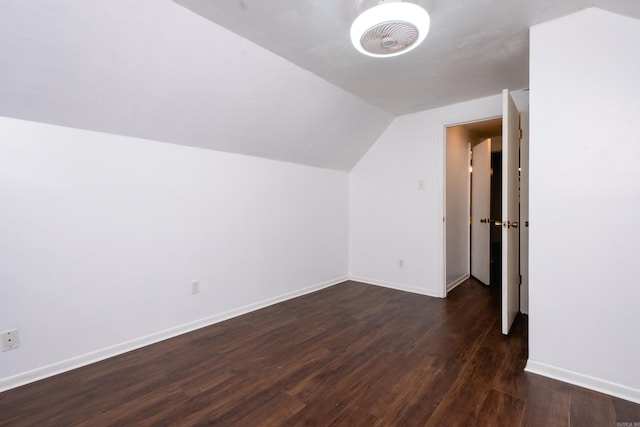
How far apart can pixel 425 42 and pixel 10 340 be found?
339 cm

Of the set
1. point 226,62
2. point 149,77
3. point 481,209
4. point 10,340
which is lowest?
point 10,340

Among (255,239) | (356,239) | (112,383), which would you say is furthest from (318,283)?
(112,383)

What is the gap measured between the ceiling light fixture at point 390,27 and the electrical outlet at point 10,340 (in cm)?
272

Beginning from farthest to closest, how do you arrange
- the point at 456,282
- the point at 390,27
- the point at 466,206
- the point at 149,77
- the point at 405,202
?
the point at 466,206 < the point at 456,282 < the point at 405,202 < the point at 149,77 < the point at 390,27

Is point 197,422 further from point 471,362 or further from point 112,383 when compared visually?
point 471,362

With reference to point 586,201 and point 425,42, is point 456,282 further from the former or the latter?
point 425,42

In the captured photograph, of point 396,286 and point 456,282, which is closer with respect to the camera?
point 396,286

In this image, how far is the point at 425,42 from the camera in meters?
2.10

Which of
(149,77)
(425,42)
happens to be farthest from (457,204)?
(149,77)

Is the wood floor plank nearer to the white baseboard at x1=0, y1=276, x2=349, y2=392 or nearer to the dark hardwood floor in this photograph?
the dark hardwood floor

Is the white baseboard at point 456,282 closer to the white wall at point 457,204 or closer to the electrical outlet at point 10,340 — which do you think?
the white wall at point 457,204

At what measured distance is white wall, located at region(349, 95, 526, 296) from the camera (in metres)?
3.49

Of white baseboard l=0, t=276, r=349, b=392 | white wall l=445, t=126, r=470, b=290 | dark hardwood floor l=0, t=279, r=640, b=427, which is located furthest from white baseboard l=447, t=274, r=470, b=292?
white baseboard l=0, t=276, r=349, b=392

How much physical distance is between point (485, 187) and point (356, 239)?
6.80 feet
